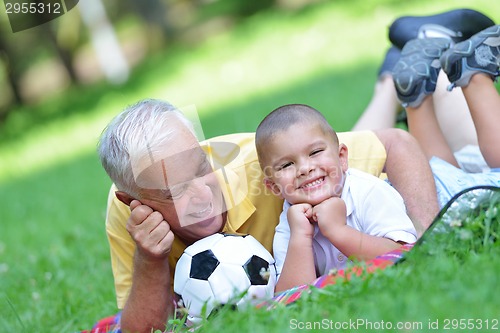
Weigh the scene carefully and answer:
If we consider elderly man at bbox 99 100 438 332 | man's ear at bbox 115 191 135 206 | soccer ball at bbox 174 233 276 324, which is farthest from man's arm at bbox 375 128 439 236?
man's ear at bbox 115 191 135 206

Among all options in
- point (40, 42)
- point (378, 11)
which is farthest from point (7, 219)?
point (40, 42)

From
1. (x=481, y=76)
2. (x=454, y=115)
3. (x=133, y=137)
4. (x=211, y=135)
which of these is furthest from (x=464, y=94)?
(x=211, y=135)

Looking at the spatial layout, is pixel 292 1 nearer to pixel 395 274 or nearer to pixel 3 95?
pixel 3 95

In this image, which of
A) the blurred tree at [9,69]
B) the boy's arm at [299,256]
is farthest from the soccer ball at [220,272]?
the blurred tree at [9,69]

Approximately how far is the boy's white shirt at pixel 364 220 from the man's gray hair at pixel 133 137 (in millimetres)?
647

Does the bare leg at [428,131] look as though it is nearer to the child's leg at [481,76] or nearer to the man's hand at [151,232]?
the child's leg at [481,76]

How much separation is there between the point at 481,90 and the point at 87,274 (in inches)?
103

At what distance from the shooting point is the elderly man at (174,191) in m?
3.06

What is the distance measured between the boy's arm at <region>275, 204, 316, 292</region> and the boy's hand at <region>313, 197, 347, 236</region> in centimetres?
5

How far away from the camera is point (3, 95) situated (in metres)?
18.6

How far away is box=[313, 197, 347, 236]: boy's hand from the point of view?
300 cm

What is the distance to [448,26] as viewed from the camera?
15.3 ft

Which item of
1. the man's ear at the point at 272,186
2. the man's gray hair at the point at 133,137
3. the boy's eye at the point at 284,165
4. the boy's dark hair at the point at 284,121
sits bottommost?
the man's ear at the point at 272,186

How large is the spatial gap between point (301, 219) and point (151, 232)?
0.60 meters
